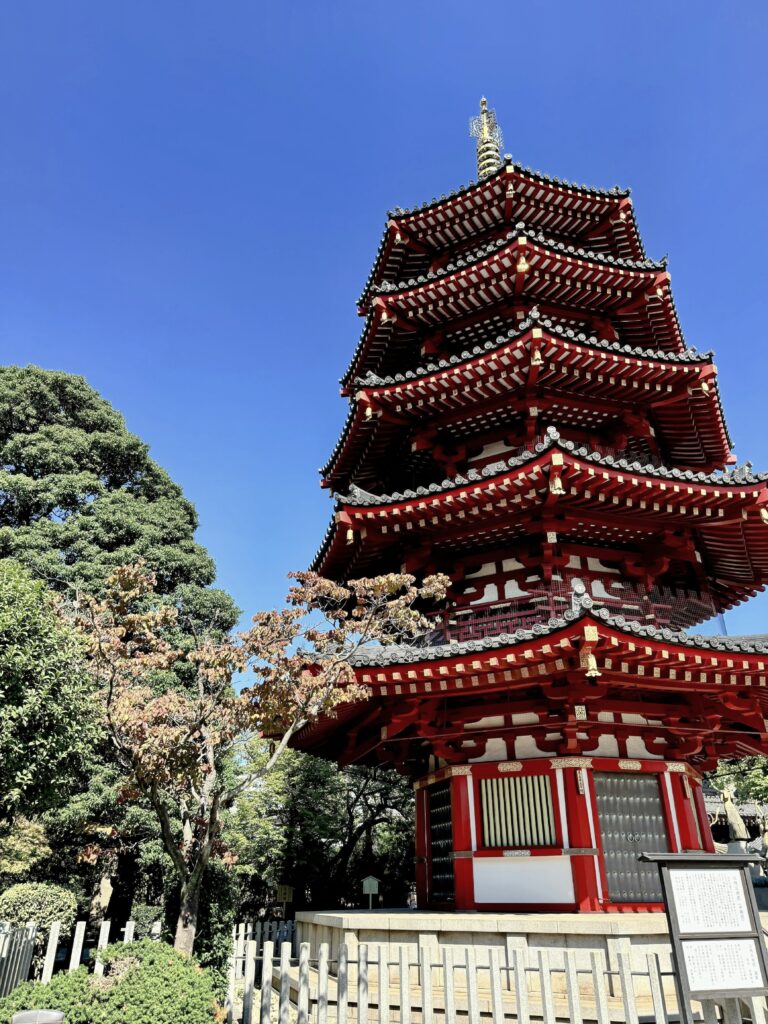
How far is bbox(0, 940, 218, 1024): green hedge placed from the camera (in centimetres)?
759

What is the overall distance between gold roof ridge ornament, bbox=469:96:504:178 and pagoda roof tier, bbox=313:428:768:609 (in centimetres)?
1290

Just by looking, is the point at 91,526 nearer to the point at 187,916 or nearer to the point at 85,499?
the point at 85,499

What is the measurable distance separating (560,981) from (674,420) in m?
11.6

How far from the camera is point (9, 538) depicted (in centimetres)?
2233

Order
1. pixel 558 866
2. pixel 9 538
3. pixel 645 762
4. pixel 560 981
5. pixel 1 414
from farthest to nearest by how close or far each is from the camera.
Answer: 1. pixel 1 414
2. pixel 9 538
3. pixel 645 762
4. pixel 558 866
5. pixel 560 981

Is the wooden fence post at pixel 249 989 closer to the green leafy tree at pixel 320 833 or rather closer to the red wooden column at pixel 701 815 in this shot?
the red wooden column at pixel 701 815

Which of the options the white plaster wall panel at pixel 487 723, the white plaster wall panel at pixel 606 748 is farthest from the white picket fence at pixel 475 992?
the white plaster wall panel at pixel 487 723

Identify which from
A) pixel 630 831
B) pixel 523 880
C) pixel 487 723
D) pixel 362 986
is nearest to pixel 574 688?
pixel 487 723

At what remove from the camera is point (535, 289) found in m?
16.0

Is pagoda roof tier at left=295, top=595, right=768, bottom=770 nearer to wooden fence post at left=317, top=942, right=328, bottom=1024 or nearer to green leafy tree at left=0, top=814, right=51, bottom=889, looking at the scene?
wooden fence post at left=317, top=942, right=328, bottom=1024

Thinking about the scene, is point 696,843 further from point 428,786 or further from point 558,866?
point 428,786

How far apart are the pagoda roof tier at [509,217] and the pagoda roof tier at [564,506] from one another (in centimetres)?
760

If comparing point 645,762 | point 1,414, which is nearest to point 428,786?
point 645,762

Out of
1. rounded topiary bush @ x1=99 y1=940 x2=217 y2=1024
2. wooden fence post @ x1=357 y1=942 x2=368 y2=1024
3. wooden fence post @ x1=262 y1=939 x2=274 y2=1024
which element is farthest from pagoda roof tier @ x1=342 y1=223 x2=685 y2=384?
rounded topiary bush @ x1=99 y1=940 x2=217 y2=1024
